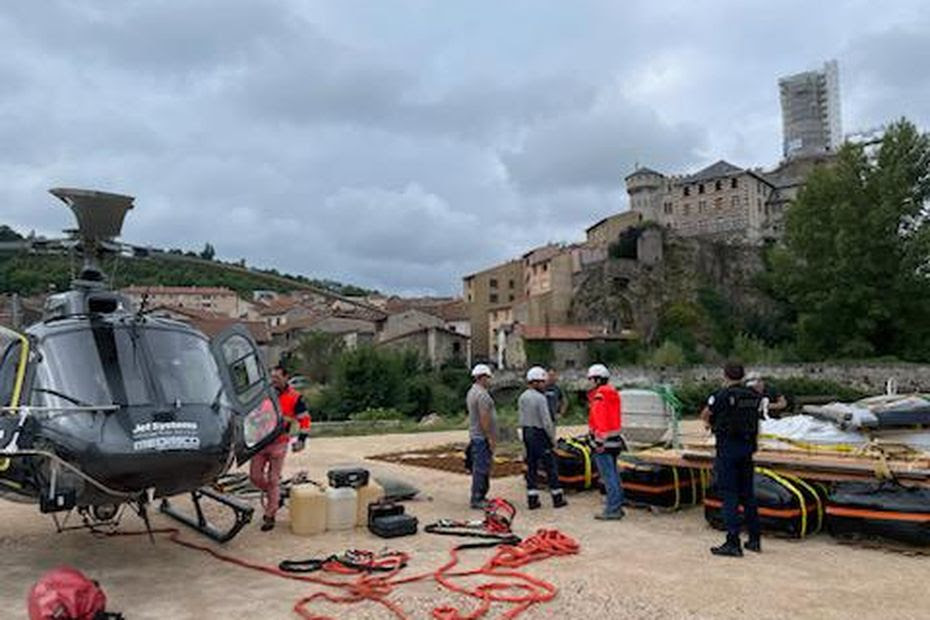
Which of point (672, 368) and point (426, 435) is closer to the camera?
point (426, 435)

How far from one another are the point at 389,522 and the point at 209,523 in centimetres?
225

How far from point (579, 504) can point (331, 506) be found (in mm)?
3129

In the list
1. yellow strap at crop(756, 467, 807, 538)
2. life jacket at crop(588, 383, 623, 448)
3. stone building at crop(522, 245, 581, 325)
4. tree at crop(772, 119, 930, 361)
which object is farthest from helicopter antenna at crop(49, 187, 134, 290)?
stone building at crop(522, 245, 581, 325)

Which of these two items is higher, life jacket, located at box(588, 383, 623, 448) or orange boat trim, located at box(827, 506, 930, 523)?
life jacket, located at box(588, 383, 623, 448)

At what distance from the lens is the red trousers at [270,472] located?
8609 mm

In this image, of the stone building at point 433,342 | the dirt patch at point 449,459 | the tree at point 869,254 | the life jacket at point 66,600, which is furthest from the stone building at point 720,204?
the life jacket at point 66,600

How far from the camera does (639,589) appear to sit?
20.0ft

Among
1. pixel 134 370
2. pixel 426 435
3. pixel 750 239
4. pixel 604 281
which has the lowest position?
pixel 426 435

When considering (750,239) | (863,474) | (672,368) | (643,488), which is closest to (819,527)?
(863,474)

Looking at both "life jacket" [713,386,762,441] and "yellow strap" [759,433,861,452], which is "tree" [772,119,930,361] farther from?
"life jacket" [713,386,762,441]

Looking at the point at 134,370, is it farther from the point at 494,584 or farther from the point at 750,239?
the point at 750,239

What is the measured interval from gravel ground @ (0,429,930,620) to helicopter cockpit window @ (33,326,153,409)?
152 centimetres

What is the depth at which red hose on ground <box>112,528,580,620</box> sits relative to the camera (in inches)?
222

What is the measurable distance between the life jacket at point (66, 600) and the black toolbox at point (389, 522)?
12.3 feet
